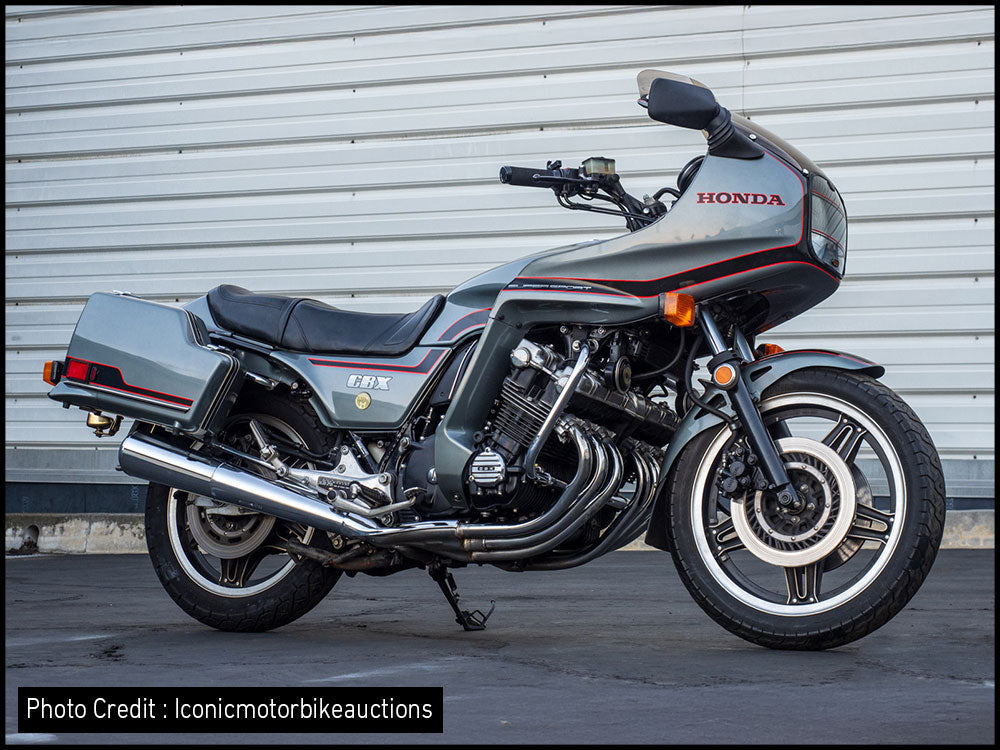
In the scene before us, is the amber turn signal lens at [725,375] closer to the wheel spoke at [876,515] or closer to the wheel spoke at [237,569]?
the wheel spoke at [876,515]

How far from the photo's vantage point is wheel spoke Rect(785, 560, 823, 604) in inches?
141

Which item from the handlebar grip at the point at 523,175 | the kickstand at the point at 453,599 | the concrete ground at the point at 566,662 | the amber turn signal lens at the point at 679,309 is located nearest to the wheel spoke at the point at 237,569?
the concrete ground at the point at 566,662

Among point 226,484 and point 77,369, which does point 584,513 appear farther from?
point 77,369

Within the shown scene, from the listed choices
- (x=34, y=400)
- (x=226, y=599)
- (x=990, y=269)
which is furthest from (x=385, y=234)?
(x=226, y=599)

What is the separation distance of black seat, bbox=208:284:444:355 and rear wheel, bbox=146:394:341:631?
22 cm

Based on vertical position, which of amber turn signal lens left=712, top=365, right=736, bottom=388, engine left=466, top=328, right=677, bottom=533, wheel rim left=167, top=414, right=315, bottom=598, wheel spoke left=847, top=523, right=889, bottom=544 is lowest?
wheel rim left=167, top=414, right=315, bottom=598

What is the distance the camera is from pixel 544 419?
12.6 ft

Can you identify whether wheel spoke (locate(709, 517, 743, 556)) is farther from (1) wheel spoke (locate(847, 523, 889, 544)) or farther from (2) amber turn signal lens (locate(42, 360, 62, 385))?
(2) amber turn signal lens (locate(42, 360, 62, 385))

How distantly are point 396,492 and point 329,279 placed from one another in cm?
415

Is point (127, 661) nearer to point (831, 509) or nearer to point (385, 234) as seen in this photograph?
point (831, 509)

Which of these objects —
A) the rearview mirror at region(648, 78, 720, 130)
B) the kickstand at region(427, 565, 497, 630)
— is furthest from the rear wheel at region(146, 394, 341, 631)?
the rearview mirror at region(648, 78, 720, 130)

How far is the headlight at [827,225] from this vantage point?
370 centimetres

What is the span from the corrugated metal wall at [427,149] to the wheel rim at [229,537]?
3603mm

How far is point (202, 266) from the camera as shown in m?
8.34
